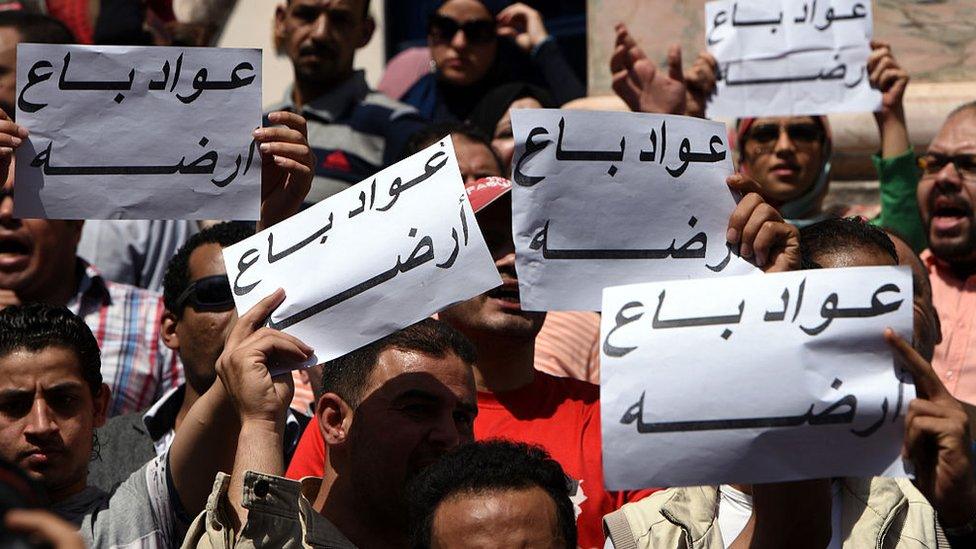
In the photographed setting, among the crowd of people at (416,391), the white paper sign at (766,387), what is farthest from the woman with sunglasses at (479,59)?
the white paper sign at (766,387)

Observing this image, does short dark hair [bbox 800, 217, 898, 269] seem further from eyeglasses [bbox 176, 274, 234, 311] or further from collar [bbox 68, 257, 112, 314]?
collar [bbox 68, 257, 112, 314]

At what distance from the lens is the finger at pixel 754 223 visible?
3.62m

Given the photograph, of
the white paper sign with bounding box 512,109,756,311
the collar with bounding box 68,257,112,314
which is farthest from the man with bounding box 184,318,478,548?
the collar with bounding box 68,257,112,314

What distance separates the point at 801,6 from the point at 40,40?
2.91 meters

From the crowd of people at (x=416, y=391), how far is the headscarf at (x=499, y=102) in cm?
26

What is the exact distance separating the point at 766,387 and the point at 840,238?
1130mm

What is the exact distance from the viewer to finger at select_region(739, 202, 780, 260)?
3.62 metres

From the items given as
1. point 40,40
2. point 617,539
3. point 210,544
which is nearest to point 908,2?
point 40,40

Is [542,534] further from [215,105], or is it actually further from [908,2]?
[908,2]

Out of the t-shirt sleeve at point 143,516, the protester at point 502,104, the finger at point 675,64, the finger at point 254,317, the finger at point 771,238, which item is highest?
the finger at point 675,64

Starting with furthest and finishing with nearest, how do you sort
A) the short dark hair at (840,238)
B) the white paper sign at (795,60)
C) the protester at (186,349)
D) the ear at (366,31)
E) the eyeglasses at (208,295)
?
the ear at (366,31)
the white paper sign at (795,60)
the eyeglasses at (208,295)
the protester at (186,349)
the short dark hair at (840,238)

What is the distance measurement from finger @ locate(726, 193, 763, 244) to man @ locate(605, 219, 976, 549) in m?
0.26

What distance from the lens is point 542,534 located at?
333 centimetres

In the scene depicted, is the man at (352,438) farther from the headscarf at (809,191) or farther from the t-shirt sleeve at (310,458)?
the headscarf at (809,191)
